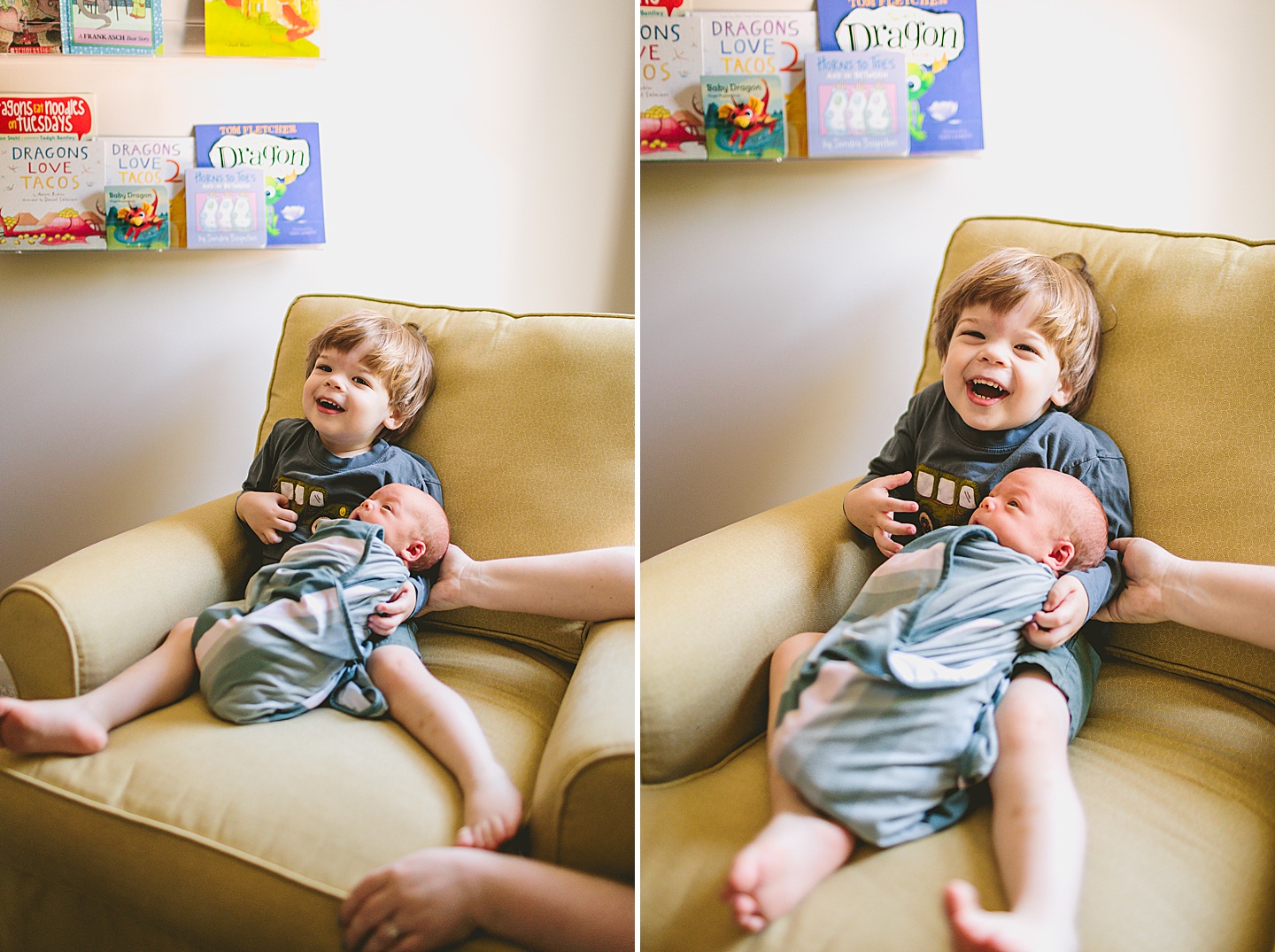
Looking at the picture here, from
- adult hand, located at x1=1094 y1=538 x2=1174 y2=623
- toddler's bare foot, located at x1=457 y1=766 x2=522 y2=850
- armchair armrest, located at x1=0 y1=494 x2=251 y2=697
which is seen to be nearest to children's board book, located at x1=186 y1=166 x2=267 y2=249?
armchair armrest, located at x1=0 y1=494 x2=251 y2=697

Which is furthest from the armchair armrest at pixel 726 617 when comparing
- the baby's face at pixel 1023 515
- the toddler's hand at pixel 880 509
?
the baby's face at pixel 1023 515

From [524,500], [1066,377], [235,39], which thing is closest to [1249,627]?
[1066,377]

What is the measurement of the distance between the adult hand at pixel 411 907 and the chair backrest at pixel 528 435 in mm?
196

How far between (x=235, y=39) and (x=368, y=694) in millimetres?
489

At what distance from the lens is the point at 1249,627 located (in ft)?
2.33

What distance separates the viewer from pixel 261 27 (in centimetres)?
61

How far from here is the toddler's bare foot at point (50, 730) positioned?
0.55m

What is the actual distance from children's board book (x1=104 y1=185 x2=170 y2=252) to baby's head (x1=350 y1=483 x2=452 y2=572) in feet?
0.84

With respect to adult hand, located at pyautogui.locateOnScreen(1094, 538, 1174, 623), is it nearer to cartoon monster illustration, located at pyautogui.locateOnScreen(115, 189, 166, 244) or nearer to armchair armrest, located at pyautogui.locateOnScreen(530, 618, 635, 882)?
armchair armrest, located at pyautogui.locateOnScreen(530, 618, 635, 882)

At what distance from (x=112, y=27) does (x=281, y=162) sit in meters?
0.14

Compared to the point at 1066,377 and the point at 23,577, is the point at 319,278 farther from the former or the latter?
the point at 1066,377

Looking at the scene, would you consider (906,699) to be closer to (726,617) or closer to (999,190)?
(726,617)

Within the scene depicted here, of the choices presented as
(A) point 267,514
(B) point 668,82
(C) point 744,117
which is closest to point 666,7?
(B) point 668,82

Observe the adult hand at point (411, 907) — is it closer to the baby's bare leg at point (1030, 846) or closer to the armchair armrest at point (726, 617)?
the armchair armrest at point (726, 617)
